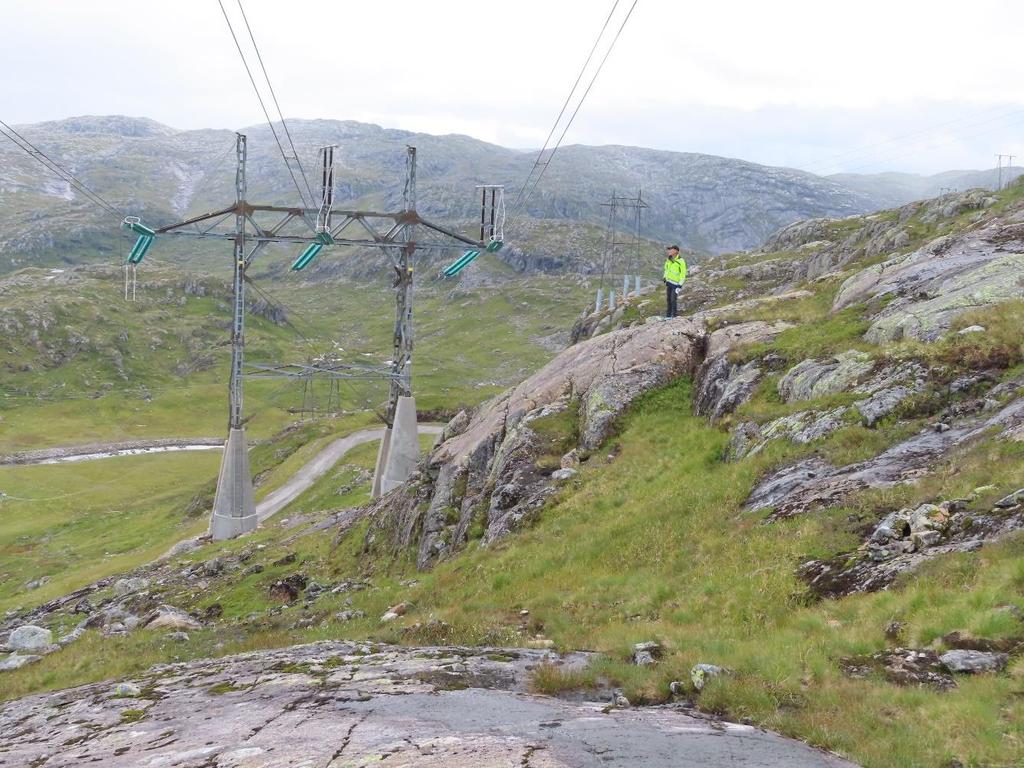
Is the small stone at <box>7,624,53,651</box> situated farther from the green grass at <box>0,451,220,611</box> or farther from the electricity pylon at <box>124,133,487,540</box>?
the green grass at <box>0,451,220,611</box>

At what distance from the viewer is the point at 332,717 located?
972 centimetres

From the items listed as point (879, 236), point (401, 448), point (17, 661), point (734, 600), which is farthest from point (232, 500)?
point (879, 236)

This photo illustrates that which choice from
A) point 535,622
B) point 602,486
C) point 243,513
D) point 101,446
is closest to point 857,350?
point 602,486

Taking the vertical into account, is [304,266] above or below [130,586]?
above

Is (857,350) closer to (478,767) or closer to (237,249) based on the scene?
(478,767)

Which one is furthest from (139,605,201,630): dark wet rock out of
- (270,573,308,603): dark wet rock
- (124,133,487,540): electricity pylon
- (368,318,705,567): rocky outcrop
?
(124,133,487,540): electricity pylon

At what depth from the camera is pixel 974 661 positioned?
8781 mm

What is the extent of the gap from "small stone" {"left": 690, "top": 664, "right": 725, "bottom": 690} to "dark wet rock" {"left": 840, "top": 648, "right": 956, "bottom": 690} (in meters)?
1.71

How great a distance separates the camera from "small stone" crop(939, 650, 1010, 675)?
862 centimetres

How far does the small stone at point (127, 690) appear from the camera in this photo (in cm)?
1275

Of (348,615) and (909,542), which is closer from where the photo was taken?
(909,542)

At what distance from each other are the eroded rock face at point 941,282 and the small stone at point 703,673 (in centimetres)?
1442

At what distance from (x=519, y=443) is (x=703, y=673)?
16.6 m

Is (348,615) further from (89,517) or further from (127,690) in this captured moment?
(89,517)
